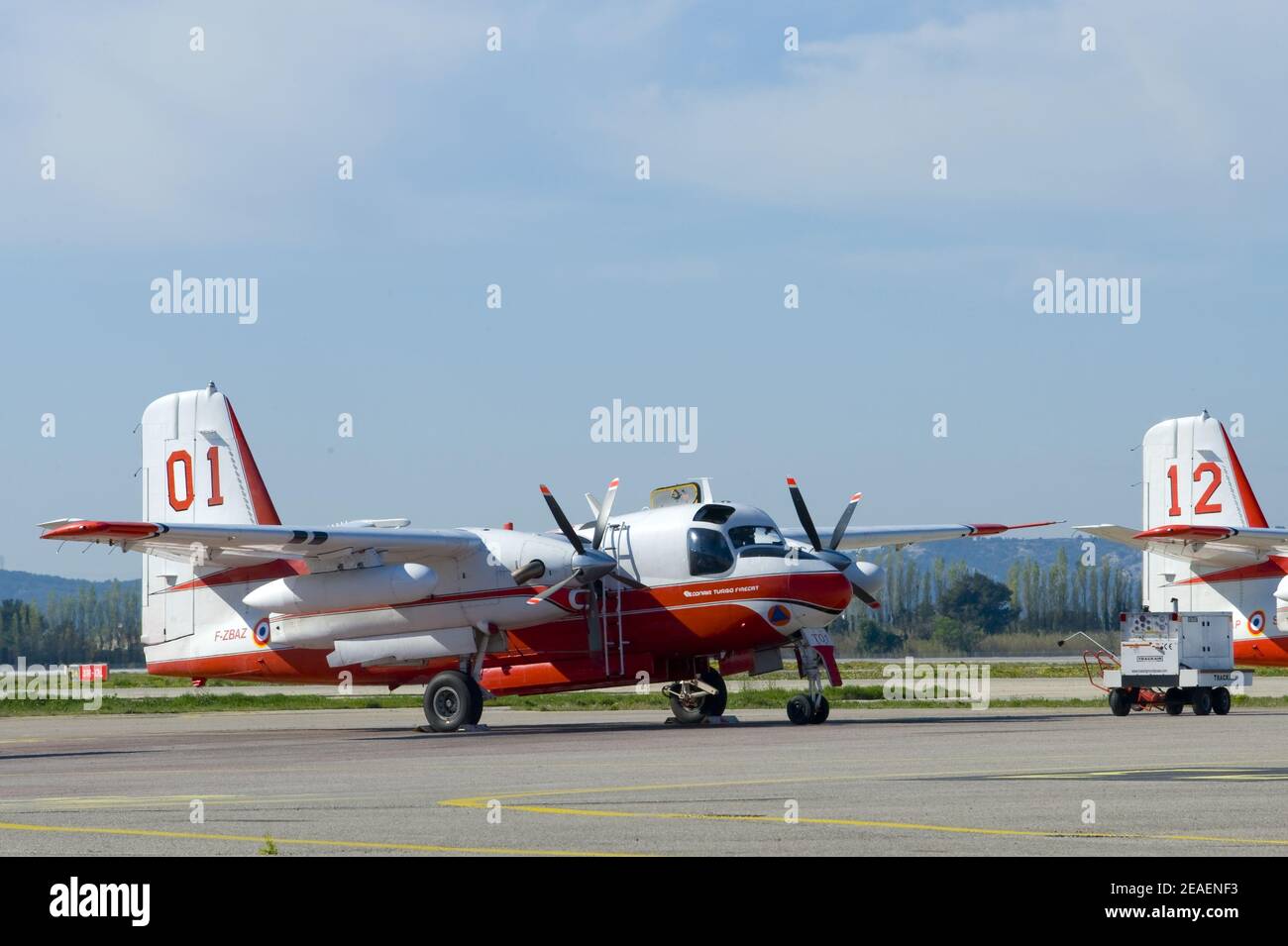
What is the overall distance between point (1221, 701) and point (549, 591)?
17.1m

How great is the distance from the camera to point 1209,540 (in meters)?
42.3

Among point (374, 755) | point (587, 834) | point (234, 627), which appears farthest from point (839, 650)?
point (587, 834)

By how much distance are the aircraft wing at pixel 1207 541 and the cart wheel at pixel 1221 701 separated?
4.04 m

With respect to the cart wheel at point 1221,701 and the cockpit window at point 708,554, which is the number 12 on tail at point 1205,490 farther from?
the cockpit window at point 708,554

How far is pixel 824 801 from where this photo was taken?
1678 cm

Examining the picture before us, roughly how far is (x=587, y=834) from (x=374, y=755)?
1333cm

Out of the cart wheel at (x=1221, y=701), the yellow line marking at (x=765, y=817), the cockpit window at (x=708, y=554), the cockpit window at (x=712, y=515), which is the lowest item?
the cart wheel at (x=1221, y=701)

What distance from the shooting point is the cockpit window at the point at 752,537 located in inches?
1336

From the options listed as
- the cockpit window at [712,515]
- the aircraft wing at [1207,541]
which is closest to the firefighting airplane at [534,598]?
the cockpit window at [712,515]

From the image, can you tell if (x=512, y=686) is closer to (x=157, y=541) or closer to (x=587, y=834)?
(x=157, y=541)

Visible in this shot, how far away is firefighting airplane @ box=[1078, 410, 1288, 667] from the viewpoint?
141 ft

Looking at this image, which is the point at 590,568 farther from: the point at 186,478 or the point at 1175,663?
the point at 1175,663

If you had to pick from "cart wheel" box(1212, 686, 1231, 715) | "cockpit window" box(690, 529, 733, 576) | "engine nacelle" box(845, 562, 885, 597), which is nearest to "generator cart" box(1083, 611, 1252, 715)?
"cart wheel" box(1212, 686, 1231, 715)

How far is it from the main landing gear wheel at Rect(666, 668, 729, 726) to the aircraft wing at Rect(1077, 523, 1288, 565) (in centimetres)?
1151
